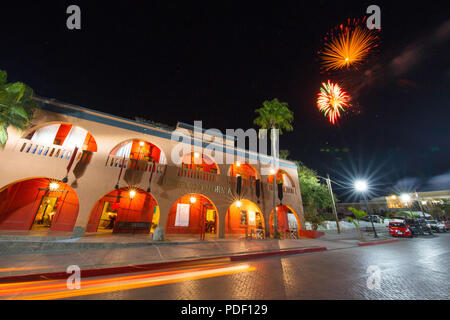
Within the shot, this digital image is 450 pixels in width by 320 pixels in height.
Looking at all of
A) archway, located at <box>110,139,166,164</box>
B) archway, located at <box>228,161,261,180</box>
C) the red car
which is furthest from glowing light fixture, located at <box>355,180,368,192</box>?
archway, located at <box>110,139,166,164</box>

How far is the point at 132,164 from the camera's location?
11.7 meters

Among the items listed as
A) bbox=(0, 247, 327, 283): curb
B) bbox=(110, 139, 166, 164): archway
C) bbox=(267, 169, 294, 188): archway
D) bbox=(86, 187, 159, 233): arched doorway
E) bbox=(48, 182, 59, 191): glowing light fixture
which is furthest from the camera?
bbox=(267, 169, 294, 188): archway

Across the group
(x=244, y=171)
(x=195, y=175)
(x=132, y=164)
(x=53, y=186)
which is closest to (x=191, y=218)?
(x=195, y=175)

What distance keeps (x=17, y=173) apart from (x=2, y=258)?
480 centimetres

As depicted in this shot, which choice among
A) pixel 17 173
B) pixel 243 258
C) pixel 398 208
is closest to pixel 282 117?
pixel 243 258

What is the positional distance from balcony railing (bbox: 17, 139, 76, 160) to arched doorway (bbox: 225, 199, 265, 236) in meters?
13.3

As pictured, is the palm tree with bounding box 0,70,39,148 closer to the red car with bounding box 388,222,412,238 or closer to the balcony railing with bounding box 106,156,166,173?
the balcony railing with bounding box 106,156,166,173

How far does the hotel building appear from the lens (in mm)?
9633

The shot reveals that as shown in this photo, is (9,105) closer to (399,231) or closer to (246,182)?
(246,182)

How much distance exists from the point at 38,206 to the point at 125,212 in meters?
5.16

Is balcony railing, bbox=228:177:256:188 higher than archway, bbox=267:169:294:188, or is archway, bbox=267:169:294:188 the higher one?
archway, bbox=267:169:294:188

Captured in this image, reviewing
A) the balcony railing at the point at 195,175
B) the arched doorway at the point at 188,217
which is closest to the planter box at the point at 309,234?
the arched doorway at the point at 188,217

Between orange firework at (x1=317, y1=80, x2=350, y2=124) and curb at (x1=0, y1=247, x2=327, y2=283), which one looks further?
orange firework at (x1=317, y1=80, x2=350, y2=124)
